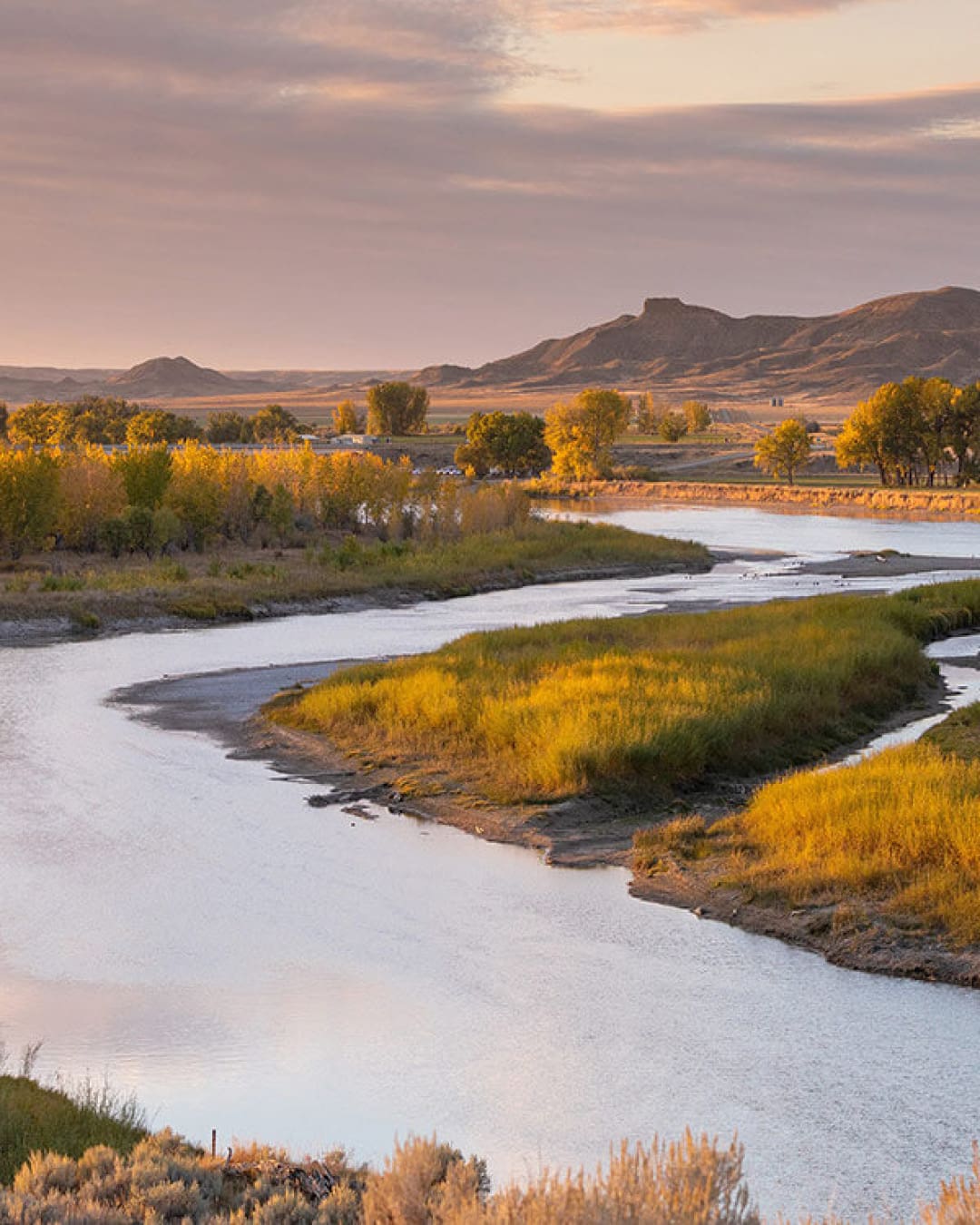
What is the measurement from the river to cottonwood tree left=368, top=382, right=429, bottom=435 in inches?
6435

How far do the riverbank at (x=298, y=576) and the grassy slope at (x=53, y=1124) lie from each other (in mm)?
28964

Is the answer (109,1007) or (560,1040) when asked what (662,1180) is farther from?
(109,1007)

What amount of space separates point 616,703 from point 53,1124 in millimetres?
13178

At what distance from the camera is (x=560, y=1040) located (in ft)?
38.2

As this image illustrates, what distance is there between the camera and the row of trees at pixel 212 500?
163 ft

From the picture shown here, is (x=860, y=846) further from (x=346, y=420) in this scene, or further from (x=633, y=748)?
(x=346, y=420)

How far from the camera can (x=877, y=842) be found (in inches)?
594

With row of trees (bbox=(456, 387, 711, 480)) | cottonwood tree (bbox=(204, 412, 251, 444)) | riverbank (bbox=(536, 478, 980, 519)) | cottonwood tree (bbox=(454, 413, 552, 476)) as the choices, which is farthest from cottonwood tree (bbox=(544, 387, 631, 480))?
cottonwood tree (bbox=(204, 412, 251, 444))

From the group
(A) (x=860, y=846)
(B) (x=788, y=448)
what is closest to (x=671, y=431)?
(B) (x=788, y=448)

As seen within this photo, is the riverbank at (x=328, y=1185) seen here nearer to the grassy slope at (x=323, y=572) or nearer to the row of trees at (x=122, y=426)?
the grassy slope at (x=323, y=572)

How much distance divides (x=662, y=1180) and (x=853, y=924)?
342 inches

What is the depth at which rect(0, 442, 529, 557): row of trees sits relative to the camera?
49656 mm

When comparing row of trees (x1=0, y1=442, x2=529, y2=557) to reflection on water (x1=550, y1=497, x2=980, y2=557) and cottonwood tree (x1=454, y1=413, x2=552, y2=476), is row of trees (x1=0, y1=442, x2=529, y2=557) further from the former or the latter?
cottonwood tree (x1=454, y1=413, x2=552, y2=476)

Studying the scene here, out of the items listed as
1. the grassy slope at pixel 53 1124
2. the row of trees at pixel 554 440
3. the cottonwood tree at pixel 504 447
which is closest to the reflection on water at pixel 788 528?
the row of trees at pixel 554 440
